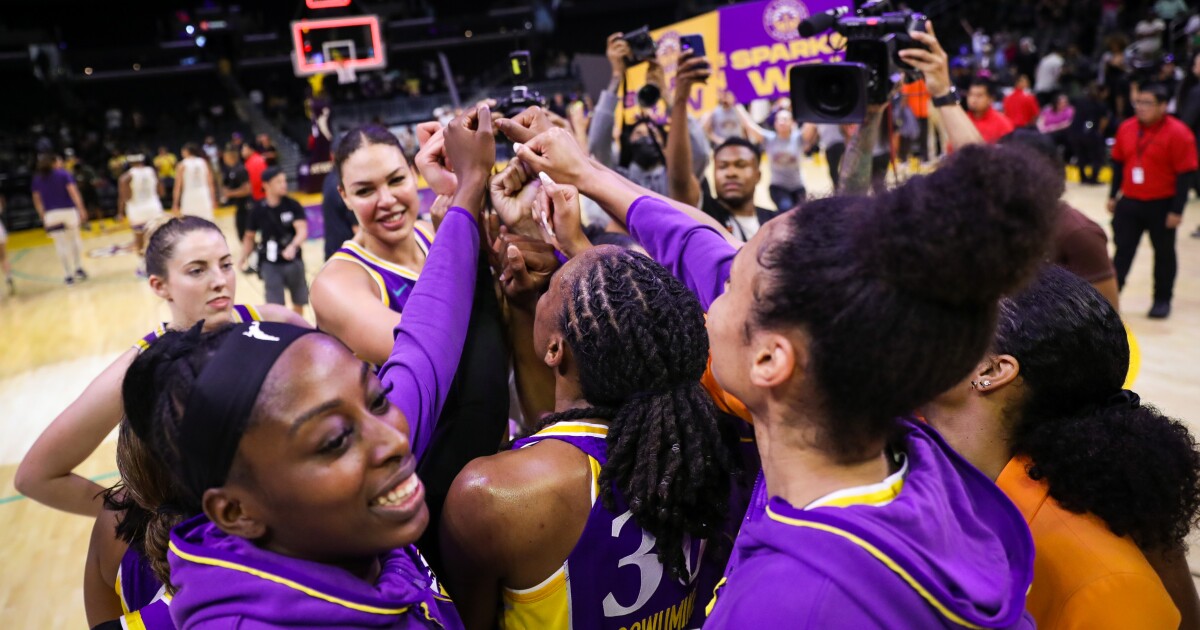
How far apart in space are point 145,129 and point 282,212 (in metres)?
18.7

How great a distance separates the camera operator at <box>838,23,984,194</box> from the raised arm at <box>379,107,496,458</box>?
161 centimetres

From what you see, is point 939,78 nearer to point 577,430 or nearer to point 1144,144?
point 577,430

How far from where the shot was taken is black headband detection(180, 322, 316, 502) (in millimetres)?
1047

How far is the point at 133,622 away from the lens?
136cm

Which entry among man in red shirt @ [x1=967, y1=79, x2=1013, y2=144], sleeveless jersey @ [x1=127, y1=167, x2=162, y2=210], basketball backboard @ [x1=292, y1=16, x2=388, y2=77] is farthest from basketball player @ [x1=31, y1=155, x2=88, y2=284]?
man in red shirt @ [x1=967, y1=79, x2=1013, y2=144]

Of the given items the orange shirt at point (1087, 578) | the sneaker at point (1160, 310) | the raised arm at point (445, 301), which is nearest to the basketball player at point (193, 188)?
the raised arm at point (445, 301)

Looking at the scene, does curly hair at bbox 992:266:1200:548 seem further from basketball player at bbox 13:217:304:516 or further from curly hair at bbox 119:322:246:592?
basketball player at bbox 13:217:304:516

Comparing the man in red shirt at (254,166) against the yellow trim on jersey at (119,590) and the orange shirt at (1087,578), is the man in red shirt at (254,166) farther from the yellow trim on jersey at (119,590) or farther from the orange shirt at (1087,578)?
the orange shirt at (1087,578)

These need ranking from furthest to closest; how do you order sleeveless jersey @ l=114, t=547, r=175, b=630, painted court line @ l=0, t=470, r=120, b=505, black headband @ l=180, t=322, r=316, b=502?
painted court line @ l=0, t=470, r=120, b=505 < sleeveless jersey @ l=114, t=547, r=175, b=630 < black headband @ l=180, t=322, r=316, b=502

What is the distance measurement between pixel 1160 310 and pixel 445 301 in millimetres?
6290

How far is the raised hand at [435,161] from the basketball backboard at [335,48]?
7248 mm

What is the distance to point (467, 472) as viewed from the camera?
1.39 m

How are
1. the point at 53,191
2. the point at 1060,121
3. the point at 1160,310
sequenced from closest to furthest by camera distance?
1. the point at 1160,310
2. the point at 53,191
3. the point at 1060,121

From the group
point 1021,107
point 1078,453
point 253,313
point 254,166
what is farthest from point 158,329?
point 1021,107
